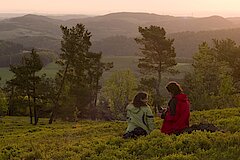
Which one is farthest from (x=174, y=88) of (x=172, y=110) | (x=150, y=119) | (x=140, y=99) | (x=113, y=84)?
(x=113, y=84)

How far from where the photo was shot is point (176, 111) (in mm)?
13320

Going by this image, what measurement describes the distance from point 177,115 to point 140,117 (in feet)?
4.94

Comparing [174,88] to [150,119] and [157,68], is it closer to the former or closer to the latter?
[150,119]

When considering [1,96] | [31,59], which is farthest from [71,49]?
[1,96]

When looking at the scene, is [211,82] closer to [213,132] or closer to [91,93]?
[91,93]

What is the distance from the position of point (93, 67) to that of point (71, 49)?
18384 millimetres

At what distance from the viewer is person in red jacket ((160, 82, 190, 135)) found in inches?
521

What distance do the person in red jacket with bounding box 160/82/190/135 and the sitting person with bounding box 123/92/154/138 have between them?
0.74 meters

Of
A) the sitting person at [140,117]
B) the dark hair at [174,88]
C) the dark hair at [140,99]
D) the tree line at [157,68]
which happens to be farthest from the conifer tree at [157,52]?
the dark hair at [174,88]

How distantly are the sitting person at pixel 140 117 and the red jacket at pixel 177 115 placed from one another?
74 cm

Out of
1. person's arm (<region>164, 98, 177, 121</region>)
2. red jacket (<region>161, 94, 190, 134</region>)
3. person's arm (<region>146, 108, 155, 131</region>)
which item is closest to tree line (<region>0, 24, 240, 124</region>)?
person's arm (<region>146, 108, 155, 131</region>)

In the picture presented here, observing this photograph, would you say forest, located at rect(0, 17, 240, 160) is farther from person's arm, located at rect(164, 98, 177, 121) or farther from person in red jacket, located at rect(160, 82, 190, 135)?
person's arm, located at rect(164, 98, 177, 121)

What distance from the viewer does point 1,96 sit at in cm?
7475

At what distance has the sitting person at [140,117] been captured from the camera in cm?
1399
